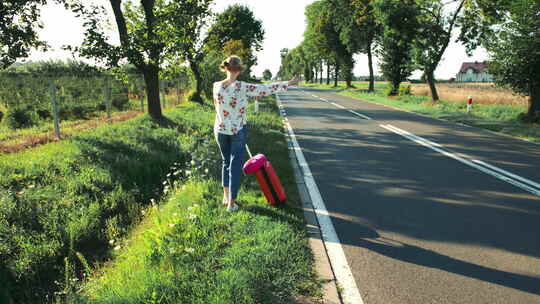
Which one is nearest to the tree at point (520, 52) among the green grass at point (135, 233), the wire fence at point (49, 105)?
the green grass at point (135, 233)

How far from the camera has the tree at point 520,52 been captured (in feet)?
40.0

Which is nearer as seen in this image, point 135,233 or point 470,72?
point 135,233

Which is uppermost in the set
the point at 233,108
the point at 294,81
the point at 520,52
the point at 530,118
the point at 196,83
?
the point at 520,52

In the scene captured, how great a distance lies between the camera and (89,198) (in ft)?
17.7

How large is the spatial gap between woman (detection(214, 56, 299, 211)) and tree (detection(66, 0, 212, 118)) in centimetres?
743

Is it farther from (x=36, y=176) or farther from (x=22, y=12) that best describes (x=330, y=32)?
(x=36, y=176)

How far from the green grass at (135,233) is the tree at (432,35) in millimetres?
19255

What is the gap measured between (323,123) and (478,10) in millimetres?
14828

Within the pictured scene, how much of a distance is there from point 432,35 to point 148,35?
19.0 m

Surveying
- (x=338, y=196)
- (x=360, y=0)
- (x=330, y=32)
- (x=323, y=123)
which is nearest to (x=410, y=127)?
Answer: (x=323, y=123)

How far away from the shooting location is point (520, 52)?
41.3ft

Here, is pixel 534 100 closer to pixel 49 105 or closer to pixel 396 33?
pixel 396 33

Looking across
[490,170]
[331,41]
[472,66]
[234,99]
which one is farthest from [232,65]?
[472,66]

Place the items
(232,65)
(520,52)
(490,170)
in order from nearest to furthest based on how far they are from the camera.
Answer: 1. (232,65)
2. (490,170)
3. (520,52)
